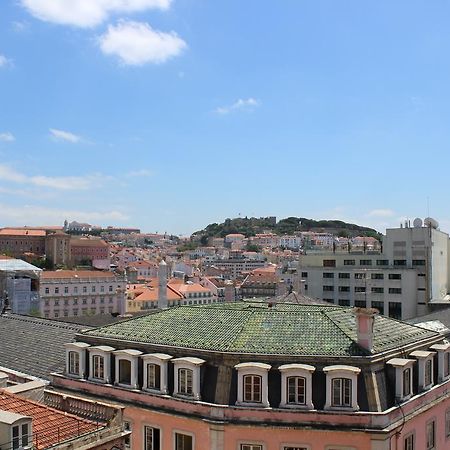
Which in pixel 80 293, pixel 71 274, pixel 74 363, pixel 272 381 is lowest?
pixel 80 293

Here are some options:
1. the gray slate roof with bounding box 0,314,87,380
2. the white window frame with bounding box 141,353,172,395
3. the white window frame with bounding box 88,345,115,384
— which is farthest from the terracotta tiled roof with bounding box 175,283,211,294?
the white window frame with bounding box 141,353,172,395

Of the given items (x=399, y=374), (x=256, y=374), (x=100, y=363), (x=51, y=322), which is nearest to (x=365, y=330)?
(x=399, y=374)

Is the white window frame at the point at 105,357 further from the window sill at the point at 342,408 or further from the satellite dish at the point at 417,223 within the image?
the satellite dish at the point at 417,223

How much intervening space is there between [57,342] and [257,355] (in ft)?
54.0

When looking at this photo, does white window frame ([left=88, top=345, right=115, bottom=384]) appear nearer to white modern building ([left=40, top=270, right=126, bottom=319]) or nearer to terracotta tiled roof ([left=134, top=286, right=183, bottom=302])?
white modern building ([left=40, top=270, right=126, bottom=319])

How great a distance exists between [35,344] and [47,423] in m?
20.2

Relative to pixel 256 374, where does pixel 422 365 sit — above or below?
below

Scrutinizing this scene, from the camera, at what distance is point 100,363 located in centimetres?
2953

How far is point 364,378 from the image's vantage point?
81.5 ft

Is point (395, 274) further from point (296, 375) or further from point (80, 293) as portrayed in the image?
point (296, 375)

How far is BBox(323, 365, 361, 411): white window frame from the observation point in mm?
24203

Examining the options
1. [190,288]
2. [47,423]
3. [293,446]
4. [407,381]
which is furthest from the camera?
[190,288]

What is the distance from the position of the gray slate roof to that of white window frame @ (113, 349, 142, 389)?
5387 millimetres

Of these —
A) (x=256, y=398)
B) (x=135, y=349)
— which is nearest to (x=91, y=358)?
(x=135, y=349)
